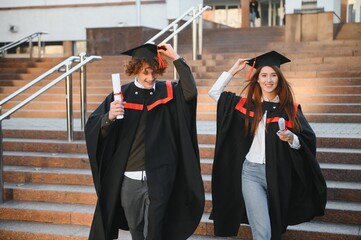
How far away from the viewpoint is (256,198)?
179 inches

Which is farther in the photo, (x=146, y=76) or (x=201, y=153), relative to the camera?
(x=201, y=153)

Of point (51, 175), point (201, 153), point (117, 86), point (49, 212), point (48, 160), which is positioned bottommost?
point (49, 212)

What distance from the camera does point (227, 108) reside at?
491 cm

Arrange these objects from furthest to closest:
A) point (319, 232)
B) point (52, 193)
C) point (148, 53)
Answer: point (52, 193)
point (319, 232)
point (148, 53)

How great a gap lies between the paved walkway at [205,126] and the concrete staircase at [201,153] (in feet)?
0.66

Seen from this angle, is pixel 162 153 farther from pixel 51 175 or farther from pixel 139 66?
pixel 51 175

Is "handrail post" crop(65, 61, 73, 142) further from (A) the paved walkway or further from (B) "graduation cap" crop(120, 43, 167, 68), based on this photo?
(B) "graduation cap" crop(120, 43, 167, 68)

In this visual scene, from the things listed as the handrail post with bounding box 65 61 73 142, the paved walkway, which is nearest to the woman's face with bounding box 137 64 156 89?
the paved walkway

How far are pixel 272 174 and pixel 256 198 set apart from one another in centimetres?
23

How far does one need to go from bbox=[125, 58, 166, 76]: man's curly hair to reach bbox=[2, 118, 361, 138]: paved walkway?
3.43m

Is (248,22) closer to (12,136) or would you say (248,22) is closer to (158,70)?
(12,136)

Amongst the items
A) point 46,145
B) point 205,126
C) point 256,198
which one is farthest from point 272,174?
point 46,145

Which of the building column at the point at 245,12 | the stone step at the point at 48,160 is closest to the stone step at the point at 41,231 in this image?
the stone step at the point at 48,160

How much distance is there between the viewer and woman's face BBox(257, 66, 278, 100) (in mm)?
4633
